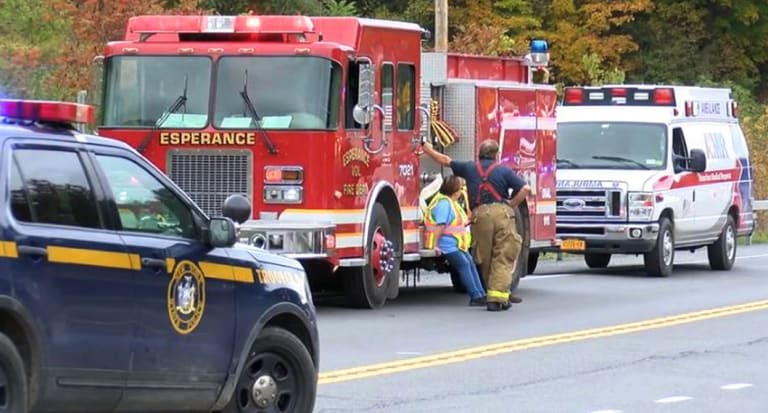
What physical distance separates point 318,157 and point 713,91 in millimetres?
11815

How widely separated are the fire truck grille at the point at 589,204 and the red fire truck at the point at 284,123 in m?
6.51

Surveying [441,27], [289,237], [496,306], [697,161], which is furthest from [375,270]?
[441,27]

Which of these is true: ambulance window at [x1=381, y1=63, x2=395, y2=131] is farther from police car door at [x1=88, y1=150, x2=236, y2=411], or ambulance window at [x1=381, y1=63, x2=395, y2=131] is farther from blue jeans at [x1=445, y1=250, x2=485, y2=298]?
police car door at [x1=88, y1=150, x2=236, y2=411]

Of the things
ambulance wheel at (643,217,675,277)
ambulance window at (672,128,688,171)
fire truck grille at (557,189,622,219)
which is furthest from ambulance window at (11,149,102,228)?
ambulance window at (672,128,688,171)

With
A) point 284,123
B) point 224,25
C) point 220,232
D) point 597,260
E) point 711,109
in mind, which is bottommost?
point 597,260

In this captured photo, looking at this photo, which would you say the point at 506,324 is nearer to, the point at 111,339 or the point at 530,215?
the point at 530,215

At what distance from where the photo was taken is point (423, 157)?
61.2 feet

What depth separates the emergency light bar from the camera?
55.5ft

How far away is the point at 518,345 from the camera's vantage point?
14852 millimetres

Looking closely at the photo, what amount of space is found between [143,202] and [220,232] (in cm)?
50

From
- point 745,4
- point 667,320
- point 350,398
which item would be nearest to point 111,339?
point 350,398

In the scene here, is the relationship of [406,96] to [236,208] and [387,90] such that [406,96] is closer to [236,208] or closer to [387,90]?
[387,90]

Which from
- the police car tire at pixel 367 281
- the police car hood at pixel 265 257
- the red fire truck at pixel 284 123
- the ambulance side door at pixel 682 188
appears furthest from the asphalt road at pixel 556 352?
the ambulance side door at pixel 682 188

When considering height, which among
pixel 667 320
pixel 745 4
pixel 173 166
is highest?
pixel 745 4
